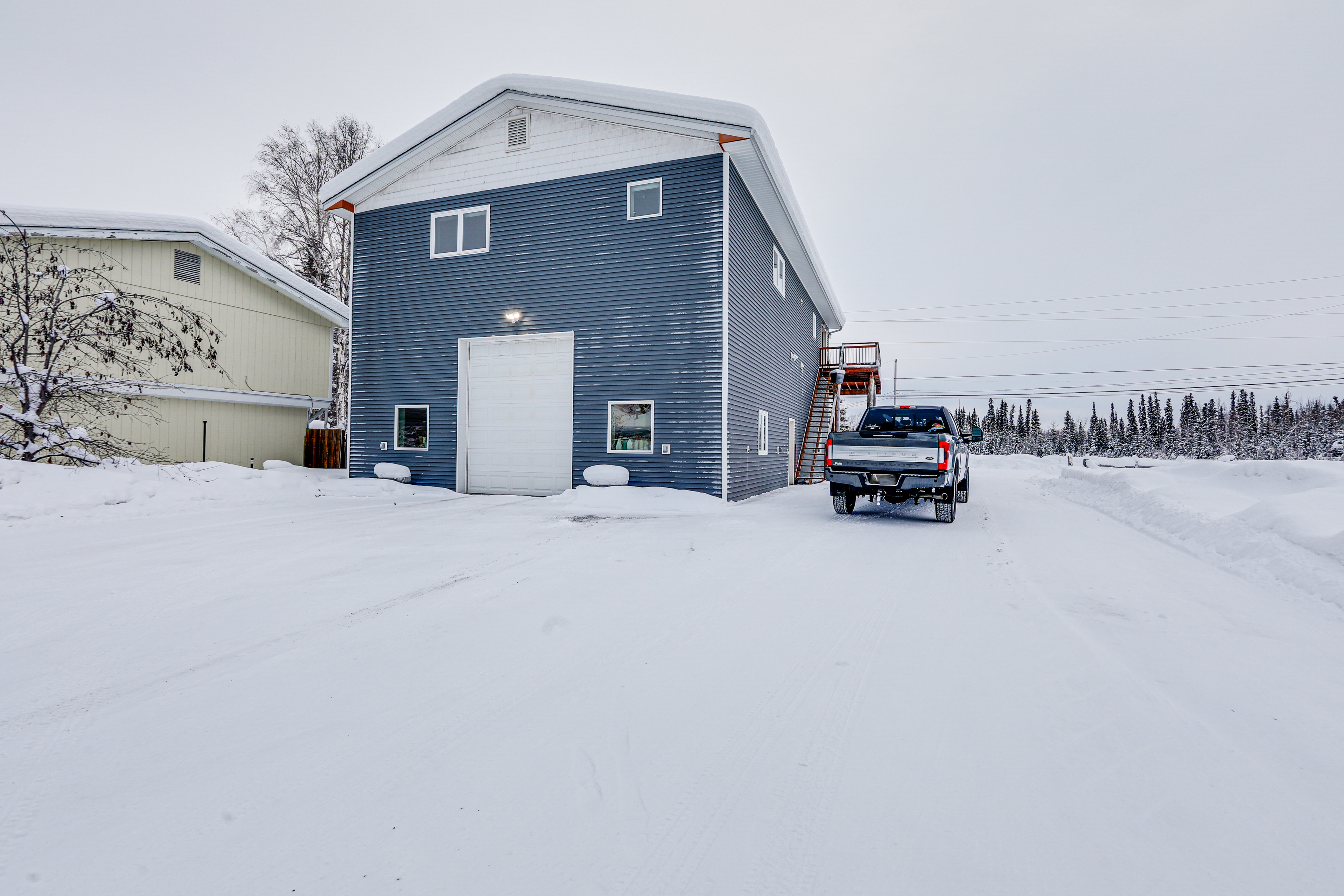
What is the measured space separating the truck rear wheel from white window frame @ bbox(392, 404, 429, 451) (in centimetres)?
938

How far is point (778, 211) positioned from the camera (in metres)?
13.1

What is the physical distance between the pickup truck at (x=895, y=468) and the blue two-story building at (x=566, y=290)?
89.7 inches

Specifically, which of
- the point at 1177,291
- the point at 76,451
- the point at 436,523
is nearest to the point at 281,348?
the point at 76,451

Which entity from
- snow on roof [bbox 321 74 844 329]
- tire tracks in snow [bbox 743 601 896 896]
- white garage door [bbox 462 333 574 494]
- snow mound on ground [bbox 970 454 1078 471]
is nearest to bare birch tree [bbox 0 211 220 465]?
snow on roof [bbox 321 74 844 329]

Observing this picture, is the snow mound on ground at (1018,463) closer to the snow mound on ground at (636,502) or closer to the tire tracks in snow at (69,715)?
the snow mound on ground at (636,502)

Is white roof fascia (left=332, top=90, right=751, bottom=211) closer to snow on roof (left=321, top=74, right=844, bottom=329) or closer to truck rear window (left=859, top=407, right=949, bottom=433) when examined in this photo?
snow on roof (left=321, top=74, right=844, bottom=329)

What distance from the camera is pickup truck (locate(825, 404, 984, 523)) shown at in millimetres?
8648

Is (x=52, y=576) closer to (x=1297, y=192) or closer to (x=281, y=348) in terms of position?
(x=281, y=348)

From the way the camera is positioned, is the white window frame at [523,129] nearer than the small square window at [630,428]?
No

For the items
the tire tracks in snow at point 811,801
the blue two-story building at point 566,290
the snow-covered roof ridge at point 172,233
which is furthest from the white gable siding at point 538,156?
the tire tracks in snow at point 811,801

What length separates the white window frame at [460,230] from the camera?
12398mm

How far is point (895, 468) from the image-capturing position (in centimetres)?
882

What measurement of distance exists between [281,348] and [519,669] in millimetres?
16399

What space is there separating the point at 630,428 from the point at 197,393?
11.0 metres
